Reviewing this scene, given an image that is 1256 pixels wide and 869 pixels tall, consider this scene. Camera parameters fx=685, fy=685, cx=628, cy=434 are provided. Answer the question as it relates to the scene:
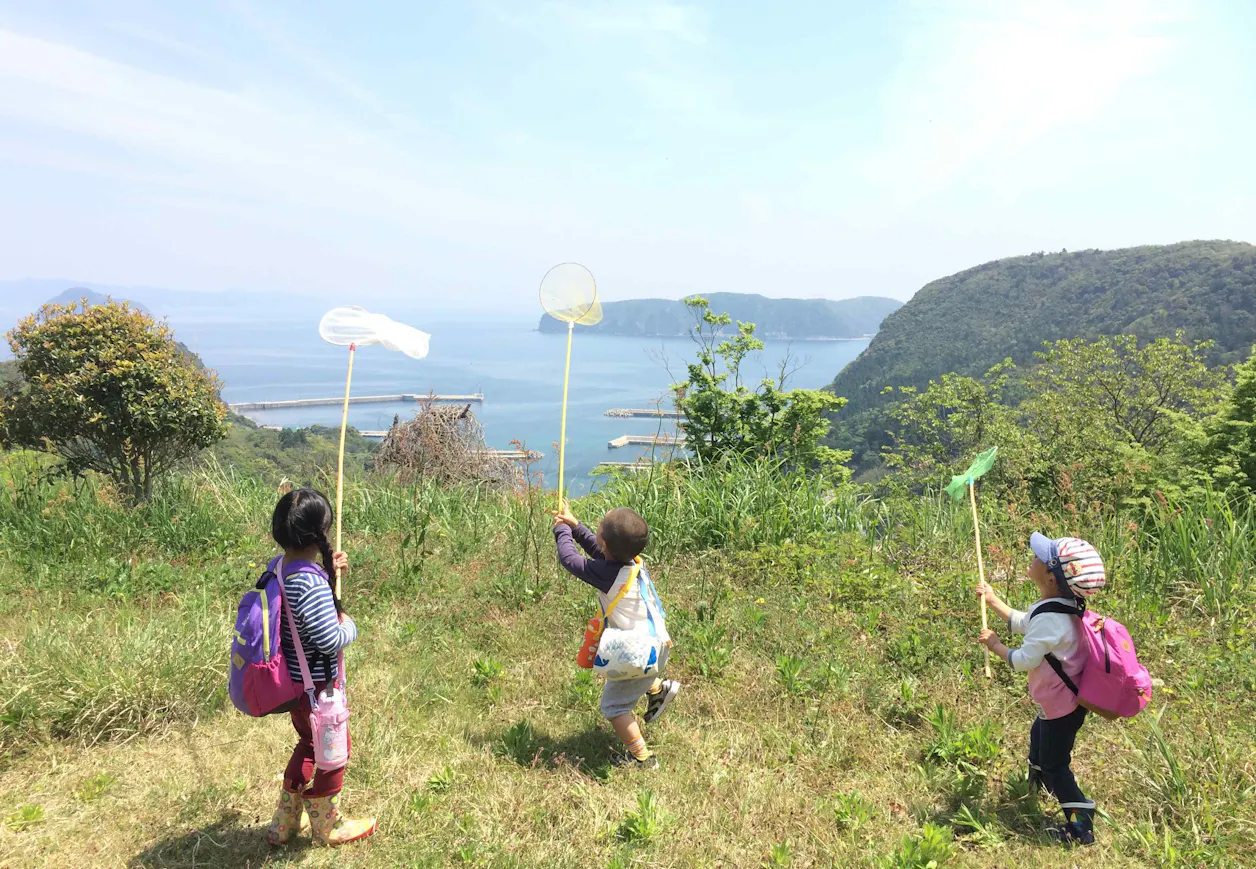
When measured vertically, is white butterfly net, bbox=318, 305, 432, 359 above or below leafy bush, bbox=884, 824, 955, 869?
above

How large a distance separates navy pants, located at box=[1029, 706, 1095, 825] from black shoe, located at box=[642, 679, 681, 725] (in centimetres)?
176

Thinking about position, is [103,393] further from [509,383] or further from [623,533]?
[509,383]

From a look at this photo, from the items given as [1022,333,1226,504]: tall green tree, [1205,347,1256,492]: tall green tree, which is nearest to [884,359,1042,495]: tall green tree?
[1022,333,1226,504]: tall green tree

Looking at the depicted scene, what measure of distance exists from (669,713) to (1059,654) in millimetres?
2139

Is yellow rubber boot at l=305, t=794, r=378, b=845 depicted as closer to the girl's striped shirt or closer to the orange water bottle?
the girl's striped shirt

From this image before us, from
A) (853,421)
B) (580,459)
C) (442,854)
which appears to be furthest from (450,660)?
(853,421)

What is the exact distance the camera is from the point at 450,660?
4.76 m

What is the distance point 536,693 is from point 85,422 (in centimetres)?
531

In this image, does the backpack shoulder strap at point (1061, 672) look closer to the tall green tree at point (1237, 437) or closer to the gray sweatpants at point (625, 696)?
the gray sweatpants at point (625, 696)

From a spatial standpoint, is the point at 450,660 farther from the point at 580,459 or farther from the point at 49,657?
the point at 580,459

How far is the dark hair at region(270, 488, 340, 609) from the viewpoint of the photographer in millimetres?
2705

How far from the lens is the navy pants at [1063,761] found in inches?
119

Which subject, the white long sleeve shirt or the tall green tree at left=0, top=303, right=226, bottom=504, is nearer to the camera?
the white long sleeve shirt

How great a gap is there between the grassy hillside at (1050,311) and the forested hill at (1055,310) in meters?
0.13
